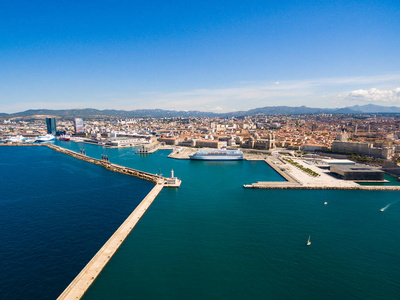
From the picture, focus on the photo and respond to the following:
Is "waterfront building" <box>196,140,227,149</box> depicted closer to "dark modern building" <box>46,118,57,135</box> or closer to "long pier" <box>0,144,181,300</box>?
"long pier" <box>0,144,181,300</box>

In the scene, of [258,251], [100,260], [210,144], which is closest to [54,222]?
[100,260]

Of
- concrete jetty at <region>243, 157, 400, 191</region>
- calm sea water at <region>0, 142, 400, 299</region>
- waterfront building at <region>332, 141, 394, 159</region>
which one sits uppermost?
waterfront building at <region>332, 141, 394, 159</region>

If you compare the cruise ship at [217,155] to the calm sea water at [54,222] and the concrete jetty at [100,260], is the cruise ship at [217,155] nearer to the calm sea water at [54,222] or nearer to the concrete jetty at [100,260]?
the calm sea water at [54,222]

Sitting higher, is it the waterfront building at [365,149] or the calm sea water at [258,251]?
the waterfront building at [365,149]

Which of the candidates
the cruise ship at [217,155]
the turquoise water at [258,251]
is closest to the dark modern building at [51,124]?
the cruise ship at [217,155]

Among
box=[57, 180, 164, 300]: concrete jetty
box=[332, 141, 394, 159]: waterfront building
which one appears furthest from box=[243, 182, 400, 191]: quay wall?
box=[332, 141, 394, 159]: waterfront building

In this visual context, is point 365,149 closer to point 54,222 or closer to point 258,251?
point 258,251
